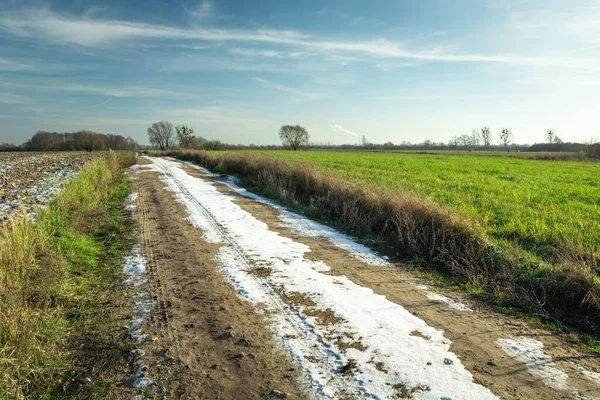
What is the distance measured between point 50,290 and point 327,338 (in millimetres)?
3656

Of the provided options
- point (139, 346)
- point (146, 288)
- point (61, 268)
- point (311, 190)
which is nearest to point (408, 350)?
point (139, 346)

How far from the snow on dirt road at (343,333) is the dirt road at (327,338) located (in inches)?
0.6

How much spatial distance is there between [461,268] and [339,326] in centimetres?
296

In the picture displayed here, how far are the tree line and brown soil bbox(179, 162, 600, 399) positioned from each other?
300 feet

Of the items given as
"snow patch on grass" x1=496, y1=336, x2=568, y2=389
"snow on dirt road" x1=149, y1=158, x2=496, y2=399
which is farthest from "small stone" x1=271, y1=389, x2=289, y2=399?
"snow patch on grass" x1=496, y1=336, x2=568, y2=389

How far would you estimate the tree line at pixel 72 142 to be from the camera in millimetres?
82562

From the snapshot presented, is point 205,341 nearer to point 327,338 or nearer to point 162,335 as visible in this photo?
point 162,335

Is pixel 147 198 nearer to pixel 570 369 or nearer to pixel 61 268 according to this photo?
pixel 61 268

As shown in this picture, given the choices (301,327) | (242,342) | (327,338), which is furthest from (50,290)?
(327,338)

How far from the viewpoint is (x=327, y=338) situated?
3.88m

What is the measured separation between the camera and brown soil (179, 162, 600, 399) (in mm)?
3125

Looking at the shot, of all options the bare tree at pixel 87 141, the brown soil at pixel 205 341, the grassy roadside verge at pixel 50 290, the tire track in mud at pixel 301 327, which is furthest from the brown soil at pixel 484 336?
the bare tree at pixel 87 141

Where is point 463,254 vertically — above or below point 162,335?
above

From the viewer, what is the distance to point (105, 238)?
787 cm
